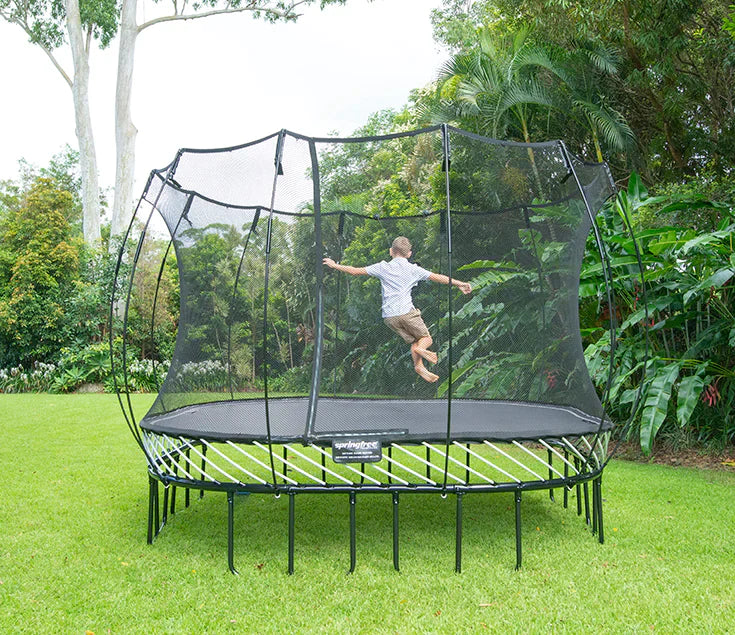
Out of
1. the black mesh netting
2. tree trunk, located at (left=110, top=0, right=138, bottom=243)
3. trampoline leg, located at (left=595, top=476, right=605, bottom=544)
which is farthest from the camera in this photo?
A: tree trunk, located at (left=110, top=0, right=138, bottom=243)

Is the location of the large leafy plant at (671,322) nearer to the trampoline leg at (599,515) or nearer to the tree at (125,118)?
the trampoline leg at (599,515)

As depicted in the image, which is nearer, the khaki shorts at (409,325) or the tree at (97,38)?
the khaki shorts at (409,325)

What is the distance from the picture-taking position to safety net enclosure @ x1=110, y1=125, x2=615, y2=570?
3184mm

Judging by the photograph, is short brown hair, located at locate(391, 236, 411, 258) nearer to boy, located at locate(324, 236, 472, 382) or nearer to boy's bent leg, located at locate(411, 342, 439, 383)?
boy, located at locate(324, 236, 472, 382)

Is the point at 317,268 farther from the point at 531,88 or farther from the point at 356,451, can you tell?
the point at 531,88

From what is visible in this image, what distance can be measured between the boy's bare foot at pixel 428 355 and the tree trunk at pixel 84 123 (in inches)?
409

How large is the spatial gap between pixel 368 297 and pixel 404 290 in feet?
0.67

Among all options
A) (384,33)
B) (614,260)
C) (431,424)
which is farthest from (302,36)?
(431,424)

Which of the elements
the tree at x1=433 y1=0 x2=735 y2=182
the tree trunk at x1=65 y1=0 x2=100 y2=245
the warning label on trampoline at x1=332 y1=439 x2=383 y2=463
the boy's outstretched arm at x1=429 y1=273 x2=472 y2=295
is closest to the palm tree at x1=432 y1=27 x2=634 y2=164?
the tree at x1=433 y1=0 x2=735 y2=182

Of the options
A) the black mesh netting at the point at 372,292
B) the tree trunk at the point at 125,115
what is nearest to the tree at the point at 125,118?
the tree trunk at the point at 125,115

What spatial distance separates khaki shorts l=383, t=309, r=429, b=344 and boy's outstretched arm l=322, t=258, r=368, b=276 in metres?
0.29

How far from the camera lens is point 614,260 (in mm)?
4527

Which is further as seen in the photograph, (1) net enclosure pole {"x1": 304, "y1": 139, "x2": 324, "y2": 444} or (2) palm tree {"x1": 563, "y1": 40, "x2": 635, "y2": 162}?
(2) palm tree {"x1": 563, "y1": 40, "x2": 635, "y2": 162}

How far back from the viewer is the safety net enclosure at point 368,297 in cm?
318
